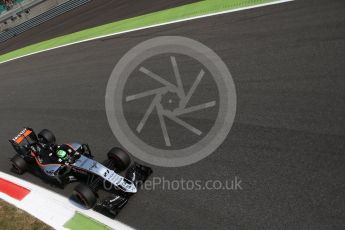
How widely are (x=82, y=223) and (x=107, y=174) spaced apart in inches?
42.9

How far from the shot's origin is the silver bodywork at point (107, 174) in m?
7.30

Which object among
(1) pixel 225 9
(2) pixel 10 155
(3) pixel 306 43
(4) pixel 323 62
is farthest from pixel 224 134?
(1) pixel 225 9

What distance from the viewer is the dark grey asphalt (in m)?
18.9

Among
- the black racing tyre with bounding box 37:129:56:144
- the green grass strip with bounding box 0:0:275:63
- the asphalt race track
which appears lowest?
the asphalt race track

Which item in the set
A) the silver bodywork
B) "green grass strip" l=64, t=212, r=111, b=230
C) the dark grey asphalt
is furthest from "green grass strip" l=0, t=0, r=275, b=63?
"green grass strip" l=64, t=212, r=111, b=230

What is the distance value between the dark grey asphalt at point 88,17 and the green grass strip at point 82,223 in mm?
12478

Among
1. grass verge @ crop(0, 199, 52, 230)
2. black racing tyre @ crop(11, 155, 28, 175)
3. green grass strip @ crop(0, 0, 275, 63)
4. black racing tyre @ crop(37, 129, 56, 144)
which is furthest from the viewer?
green grass strip @ crop(0, 0, 275, 63)

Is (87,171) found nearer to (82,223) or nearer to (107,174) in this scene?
(107,174)

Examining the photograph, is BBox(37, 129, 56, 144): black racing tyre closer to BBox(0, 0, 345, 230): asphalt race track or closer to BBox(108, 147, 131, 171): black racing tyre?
BBox(0, 0, 345, 230): asphalt race track

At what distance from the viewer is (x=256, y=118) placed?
26.9 ft

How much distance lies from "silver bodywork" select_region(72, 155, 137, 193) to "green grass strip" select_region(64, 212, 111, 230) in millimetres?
841

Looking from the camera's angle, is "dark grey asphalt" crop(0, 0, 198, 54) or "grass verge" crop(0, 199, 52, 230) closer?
"grass verge" crop(0, 199, 52, 230)

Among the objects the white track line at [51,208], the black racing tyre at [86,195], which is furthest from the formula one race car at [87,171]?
the white track line at [51,208]

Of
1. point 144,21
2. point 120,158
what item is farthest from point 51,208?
point 144,21
